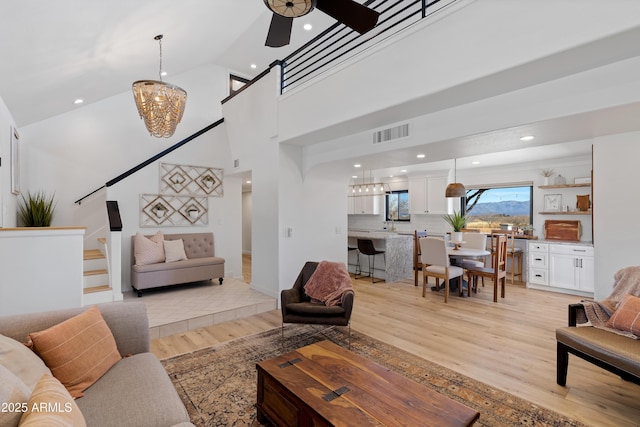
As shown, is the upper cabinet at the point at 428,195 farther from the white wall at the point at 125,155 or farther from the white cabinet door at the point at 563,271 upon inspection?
the white wall at the point at 125,155

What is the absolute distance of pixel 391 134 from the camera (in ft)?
12.1

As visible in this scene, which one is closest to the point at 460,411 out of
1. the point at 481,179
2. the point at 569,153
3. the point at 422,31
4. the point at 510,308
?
the point at 422,31

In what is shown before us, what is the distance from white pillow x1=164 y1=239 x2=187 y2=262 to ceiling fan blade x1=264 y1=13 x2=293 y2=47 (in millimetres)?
3811

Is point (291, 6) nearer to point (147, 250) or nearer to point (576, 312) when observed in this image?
point (576, 312)

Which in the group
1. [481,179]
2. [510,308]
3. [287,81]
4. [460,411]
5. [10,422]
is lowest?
[510,308]

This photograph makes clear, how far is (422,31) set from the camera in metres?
2.80

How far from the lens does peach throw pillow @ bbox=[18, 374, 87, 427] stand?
37.8 inches

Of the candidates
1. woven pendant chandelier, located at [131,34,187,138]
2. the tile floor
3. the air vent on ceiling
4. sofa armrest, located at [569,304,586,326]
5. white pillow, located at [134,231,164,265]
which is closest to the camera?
sofa armrest, located at [569,304,586,326]

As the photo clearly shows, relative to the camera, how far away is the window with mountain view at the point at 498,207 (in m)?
6.77

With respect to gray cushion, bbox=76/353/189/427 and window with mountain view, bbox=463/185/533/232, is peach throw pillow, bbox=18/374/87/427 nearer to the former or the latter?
gray cushion, bbox=76/353/189/427

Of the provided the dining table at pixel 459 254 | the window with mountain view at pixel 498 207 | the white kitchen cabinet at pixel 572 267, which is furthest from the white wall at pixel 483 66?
the window with mountain view at pixel 498 207

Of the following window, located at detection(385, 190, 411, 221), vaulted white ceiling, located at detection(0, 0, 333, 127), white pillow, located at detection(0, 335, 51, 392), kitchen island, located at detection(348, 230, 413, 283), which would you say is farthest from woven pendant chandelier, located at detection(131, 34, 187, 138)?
window, located at detection(385, 190, 411, 221)

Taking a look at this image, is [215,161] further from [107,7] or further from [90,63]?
[107,7]

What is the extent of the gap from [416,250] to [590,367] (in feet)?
11.0
